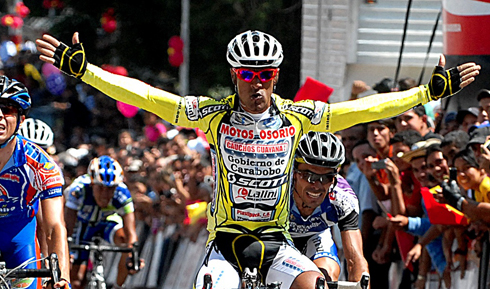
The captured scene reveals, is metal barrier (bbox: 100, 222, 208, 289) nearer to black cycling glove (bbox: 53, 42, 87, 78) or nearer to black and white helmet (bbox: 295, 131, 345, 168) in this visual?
black and white helmet (bbox: 295, 131, 345, 168)

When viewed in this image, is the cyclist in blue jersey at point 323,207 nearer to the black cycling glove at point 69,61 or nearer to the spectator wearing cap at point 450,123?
the black cycling glove at point 69,61

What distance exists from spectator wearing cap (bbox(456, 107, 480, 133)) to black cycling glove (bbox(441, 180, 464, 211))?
213 centimetres

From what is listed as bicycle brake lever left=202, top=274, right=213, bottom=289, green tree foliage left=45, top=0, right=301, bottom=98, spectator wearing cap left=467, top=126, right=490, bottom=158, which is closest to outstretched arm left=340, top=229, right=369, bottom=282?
bicycle brake lever left=202, top=274, right=213, bottom=289

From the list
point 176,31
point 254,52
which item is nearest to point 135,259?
point 254,52

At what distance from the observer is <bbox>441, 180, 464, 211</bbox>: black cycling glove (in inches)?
284

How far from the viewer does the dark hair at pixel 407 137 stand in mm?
8977

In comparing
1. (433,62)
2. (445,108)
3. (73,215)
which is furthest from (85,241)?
(433,62)

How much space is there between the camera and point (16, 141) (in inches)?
248

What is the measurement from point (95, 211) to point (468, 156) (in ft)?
15.5

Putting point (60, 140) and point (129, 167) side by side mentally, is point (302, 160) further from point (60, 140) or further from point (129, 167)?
point (60, 140)

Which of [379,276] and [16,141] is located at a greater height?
[16,141]

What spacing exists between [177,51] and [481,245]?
15.0 m

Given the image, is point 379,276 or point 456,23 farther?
point 456,23

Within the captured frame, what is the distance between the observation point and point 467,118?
9562 mm
